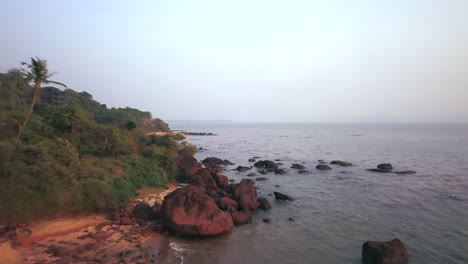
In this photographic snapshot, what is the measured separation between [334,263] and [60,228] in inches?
590

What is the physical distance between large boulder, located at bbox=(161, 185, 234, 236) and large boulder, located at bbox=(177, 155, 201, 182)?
1333 centimetres

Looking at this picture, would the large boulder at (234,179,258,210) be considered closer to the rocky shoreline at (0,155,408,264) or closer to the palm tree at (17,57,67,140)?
the rocky shoreline at (0,155,408,264)

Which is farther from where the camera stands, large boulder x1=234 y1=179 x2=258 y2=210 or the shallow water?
large boulder x1=234 y1=179 x2=258 y2=210

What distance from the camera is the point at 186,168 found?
3238 cm

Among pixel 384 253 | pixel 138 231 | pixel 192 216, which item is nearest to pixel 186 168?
pixel 192 216

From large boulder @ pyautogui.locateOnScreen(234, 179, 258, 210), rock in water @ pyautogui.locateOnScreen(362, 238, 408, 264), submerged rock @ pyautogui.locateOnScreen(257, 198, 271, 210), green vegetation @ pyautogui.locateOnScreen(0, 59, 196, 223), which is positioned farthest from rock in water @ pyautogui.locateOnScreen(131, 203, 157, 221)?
rock in water @ pyautogui.locateOnScreen(362, 238, 408, 264)

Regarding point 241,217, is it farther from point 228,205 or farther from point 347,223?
point 347,223

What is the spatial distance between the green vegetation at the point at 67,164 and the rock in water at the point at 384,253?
15903 millimetres

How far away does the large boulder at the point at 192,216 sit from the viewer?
56.1 feet

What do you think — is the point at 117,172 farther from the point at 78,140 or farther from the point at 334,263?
the point at 334,263

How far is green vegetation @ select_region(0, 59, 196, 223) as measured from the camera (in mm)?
17047

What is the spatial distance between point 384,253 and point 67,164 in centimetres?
2085

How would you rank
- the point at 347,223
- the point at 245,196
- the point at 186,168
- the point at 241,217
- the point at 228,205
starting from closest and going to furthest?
the point at 241,217 < the point at 347,223 < the point at 228,205 < the point at 245,196 < the point at 186,168

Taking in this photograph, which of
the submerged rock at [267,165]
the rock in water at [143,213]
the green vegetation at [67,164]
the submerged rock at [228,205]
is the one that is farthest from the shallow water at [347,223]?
the submerged rock at [267,165]
